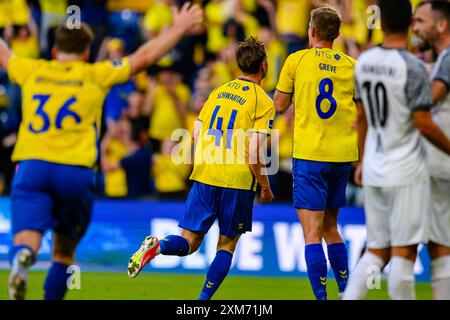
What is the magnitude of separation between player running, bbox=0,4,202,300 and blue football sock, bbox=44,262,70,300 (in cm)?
33

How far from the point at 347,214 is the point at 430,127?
5841 millimetres

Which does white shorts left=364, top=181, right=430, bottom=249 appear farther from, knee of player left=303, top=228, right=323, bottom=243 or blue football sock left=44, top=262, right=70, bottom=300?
blue football sock left=44, top=262, right=70, bottom=300

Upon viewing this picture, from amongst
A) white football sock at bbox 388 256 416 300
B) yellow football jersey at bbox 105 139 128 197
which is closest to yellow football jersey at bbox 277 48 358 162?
white football sock at bbox 388 256 416 300

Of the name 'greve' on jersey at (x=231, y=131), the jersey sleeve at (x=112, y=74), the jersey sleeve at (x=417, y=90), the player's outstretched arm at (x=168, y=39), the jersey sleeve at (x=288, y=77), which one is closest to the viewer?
the jersey sleeve at (x=417, y=90)

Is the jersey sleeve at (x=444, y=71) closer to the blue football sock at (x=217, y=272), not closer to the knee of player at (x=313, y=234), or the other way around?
the knee of player at (x=313, y=234)

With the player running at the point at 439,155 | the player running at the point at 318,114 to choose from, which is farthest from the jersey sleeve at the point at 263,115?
the player running at the point at 439,155

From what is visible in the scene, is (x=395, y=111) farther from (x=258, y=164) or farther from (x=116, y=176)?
(x=116, y=176)

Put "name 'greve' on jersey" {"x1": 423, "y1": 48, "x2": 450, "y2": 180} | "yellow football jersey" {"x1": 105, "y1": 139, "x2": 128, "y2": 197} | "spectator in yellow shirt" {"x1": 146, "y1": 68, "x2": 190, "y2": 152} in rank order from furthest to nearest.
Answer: "spectator in yellow shirt" {"x1": 146, "y1": 68, "x2": 190, "y2": 152} → "yellow football jersey" {"x1": 105, "y1": 139, "x2": 128, "y2": 197} → "name 'greve' on jersey" {"x1": 423, "y1": 48, "x2": 450, "y2": 180}

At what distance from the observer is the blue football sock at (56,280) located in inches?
294

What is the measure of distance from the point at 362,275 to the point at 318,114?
2020 mm

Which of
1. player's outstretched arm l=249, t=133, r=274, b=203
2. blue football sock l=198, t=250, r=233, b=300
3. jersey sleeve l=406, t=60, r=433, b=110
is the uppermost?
jersey sleeve l=406, t=60, r=433, b=110

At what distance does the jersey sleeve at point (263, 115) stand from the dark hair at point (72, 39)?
63.3 inches

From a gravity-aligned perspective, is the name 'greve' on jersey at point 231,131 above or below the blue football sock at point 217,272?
above

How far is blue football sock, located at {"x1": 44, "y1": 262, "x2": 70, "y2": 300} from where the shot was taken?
746cm
